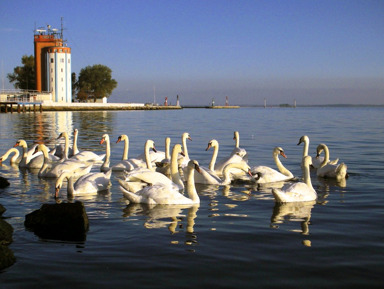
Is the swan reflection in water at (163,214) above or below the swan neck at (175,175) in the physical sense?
below

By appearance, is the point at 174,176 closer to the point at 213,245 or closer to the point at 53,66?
the point at 213,245

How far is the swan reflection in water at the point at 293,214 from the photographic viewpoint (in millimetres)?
8836

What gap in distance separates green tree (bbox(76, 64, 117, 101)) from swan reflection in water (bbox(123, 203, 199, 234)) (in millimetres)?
108435

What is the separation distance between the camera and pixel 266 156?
20094 millimetres

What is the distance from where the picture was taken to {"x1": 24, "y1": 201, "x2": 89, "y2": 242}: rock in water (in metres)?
8.01

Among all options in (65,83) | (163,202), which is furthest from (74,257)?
(65,83)

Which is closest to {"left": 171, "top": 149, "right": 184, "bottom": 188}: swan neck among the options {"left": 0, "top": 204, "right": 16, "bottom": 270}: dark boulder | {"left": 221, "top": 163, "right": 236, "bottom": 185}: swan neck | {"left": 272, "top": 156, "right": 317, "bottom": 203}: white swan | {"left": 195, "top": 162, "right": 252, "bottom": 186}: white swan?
{"left": 195, "top": 162, "right": 252, "bottom": 186}: white swan

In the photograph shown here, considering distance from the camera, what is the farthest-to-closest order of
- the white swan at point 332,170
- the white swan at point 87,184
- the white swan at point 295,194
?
1. the white swan at point 332,170
2. the white swan at point 87,184
3. the white swan at point 295,194

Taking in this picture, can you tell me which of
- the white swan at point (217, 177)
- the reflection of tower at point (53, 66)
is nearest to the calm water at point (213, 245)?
the white swan at point (217, 177)

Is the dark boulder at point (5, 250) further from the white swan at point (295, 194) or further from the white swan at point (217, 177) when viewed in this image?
the white swan at point (217, 177)

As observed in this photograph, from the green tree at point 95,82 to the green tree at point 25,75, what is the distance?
12.4m

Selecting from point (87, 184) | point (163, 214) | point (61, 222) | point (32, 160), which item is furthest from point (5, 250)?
point (32, 160)

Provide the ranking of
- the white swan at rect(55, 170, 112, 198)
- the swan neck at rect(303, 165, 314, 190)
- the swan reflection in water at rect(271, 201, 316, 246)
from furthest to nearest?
the swan neck at rect(303, 165, 314, 190)
the white swan at rect(55, 170, 112, 198)
the swan reflection in water at rect(271, 201, 316, 246)

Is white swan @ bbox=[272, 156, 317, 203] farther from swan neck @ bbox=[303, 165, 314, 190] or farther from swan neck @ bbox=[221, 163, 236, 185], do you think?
swan neck @ bbox=[221, 163, 236, 185]
